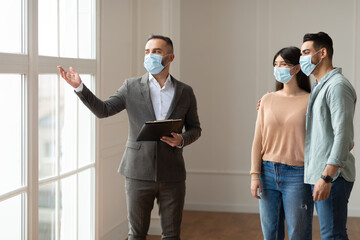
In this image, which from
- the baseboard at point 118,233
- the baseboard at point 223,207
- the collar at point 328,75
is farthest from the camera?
the baseboard at point 223,207

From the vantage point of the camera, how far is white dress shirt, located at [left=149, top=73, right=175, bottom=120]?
3.06 m

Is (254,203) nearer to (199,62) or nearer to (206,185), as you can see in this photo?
(206,185)

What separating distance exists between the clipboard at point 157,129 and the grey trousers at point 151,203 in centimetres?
30

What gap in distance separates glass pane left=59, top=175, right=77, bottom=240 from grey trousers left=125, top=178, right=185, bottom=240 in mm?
611

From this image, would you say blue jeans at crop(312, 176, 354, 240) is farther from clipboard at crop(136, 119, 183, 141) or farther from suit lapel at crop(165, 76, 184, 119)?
suit lapel at crop(165, 76, 184, 119)

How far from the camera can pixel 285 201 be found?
9.36 feet

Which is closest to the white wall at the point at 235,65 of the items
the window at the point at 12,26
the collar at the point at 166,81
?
the collar at the point at 166,81

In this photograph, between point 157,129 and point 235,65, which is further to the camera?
point 235,65

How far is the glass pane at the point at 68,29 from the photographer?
3.40 metres

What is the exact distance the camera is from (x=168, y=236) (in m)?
3.10

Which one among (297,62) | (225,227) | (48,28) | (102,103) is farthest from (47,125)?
(225,227)

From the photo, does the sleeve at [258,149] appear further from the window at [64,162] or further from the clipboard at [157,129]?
the window at [64,162]

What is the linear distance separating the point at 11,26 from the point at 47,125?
2.15 ft

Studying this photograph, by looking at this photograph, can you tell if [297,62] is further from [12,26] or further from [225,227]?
[225,227]
